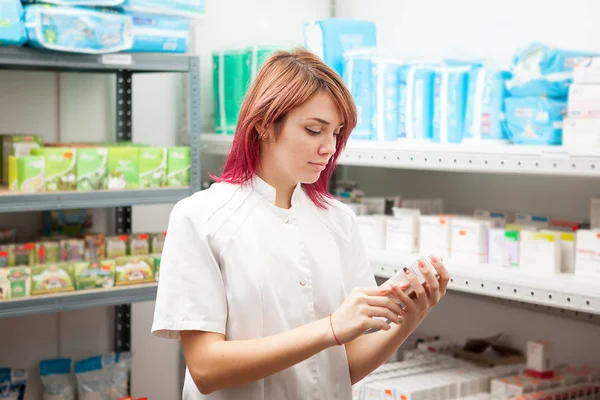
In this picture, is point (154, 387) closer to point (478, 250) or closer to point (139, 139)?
point (139, 139)

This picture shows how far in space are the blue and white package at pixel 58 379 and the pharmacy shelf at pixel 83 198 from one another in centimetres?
83

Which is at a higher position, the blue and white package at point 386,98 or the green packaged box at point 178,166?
the blue and white package at point 386,98

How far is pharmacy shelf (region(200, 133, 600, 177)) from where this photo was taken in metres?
2.39

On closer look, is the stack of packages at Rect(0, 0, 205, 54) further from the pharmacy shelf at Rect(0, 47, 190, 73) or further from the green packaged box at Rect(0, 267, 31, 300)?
the green packaged box at Rect(0, 267, 31, 300)

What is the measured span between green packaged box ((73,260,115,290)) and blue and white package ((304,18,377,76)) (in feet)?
4.29

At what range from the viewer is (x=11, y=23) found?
293cm

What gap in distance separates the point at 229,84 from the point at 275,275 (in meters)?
2.32

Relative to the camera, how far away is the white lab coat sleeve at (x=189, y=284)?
5.37 feet

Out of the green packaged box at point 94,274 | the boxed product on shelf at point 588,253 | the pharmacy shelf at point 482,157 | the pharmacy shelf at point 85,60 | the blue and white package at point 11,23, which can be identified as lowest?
the green packaged box at point 94,274

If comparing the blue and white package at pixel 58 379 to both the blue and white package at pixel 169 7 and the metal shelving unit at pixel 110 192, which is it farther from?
the blue and white package at pixel 169 7

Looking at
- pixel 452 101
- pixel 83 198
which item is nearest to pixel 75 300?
pixel 83 198

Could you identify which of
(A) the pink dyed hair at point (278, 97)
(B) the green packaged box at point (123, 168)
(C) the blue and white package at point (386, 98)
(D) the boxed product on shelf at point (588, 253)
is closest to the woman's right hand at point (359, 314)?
(A) the pink dyed hair at point (278, 97)

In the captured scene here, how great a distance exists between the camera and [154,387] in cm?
411

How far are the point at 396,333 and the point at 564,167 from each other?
988mm
